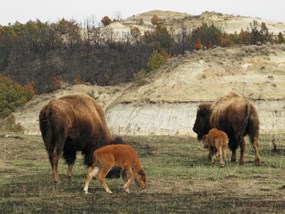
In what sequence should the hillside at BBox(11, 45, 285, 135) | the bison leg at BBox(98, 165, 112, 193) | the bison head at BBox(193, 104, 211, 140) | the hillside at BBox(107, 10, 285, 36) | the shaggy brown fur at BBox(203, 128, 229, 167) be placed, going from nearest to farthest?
the bison leg at BBox(98, 165, 112, 193)
the shaggy brown fur at BBox(203, 128, 229, 167)
the bison head at BBox(193, 104, 211, 140)
the hillside at BBox(11, 45, 285, 135)
the hillside at BBox(107, 10, 285, 36)

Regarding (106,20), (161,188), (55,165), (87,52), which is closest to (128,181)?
(161,188)

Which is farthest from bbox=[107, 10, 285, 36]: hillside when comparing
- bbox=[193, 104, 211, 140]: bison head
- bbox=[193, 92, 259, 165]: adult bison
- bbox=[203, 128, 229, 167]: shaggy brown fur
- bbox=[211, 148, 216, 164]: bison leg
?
bbox=[203, 128, 229, 167]: shaggy brown fur

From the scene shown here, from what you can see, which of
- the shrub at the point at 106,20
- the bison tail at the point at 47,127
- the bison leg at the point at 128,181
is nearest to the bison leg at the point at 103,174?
the bison leg at the point at 128,181

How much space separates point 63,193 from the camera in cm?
1406

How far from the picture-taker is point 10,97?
6419 cm

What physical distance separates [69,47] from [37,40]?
5.40m

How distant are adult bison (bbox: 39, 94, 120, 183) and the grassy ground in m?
0.70

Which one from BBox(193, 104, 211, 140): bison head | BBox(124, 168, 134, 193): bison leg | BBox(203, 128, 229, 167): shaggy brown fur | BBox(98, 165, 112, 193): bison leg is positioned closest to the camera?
BBox(98, 165, 112, 193): bison leg

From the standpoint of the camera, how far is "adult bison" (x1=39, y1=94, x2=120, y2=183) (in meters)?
16.3

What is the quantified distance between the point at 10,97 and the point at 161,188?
50915 mm

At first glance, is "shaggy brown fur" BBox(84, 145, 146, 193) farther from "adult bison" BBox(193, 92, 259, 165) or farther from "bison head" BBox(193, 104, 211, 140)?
"bison head" BBox(193, 104, 211, 140)

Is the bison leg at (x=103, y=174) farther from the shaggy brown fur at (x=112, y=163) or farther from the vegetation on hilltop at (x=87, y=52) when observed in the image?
the vegetation on hilltop at (x=87, y=52)

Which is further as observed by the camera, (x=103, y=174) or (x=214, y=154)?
(x=214, y=154)

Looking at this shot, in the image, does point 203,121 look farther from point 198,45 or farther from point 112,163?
point 198,45
